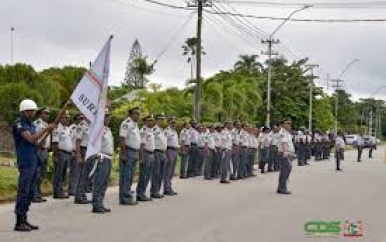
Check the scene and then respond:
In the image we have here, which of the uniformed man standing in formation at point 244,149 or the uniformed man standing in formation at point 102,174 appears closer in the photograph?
the uniformed man standing in formation at point 102,174

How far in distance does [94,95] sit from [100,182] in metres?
2.43

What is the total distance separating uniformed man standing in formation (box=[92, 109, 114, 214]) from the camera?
44.3 ft

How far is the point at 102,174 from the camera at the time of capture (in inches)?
540

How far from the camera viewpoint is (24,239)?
10.3 m

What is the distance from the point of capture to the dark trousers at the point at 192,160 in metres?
23.8

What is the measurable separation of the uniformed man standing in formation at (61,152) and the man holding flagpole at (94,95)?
3996 mm

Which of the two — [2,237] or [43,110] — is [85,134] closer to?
[43,110]

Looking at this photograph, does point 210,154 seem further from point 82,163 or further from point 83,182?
point 83,182

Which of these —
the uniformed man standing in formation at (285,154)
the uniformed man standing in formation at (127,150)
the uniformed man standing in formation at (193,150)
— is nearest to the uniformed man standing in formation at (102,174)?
the uniformed man standing in formation at (127,150)

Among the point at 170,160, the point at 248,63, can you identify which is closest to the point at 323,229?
the point at 170,160

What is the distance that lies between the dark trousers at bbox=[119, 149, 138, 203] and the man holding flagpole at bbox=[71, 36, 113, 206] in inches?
117

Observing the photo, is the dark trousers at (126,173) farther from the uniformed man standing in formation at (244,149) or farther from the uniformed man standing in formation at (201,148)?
the uniformed man standing in formation at (244,149)

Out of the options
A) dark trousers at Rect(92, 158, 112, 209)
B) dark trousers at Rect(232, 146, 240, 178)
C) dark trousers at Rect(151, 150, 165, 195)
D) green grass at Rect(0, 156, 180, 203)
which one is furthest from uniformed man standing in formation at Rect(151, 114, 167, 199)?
dark trousers at Rect(232, 146, 240, 178)

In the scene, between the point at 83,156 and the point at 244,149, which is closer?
Answer: the point at 83,156
